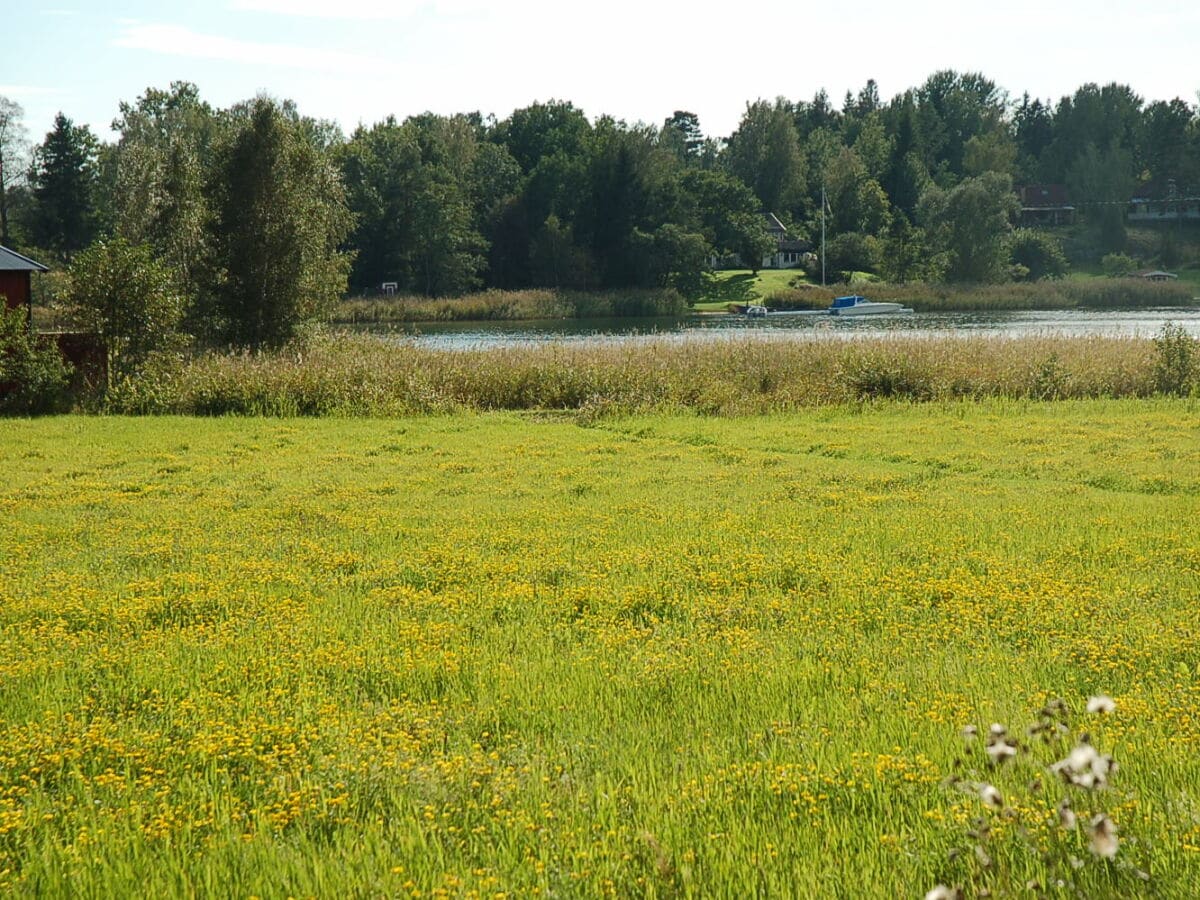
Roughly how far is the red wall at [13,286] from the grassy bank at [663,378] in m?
5.11

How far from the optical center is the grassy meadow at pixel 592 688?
4289 mm

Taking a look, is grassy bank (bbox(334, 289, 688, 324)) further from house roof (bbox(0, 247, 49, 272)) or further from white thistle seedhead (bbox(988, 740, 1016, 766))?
white thistle seedhead (bbox(988, 740, 1016, 766))

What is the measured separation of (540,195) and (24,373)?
3458 inches

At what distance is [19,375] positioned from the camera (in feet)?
82.6

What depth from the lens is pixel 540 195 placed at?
109 meters

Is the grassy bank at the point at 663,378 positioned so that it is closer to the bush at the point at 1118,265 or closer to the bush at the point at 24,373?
the bush at the point at 24,373

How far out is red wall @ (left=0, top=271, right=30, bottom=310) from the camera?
2930cm

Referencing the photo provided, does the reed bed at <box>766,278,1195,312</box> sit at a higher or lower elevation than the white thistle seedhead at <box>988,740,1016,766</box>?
higher

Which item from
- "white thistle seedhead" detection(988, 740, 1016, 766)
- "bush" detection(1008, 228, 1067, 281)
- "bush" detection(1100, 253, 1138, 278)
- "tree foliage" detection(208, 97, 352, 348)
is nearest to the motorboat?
"bush" detection(1008, 228, 1067, 281)

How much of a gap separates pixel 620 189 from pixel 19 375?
3278 inches

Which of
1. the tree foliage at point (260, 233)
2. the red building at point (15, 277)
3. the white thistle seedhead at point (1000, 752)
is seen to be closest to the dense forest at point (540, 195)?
the tree foliage at point (260, 233)

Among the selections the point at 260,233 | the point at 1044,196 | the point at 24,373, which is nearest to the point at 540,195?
the point at 260,233

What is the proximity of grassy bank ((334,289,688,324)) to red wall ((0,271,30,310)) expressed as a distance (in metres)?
54.7

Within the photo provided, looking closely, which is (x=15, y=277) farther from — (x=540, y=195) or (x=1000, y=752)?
(x=540, y=195)
